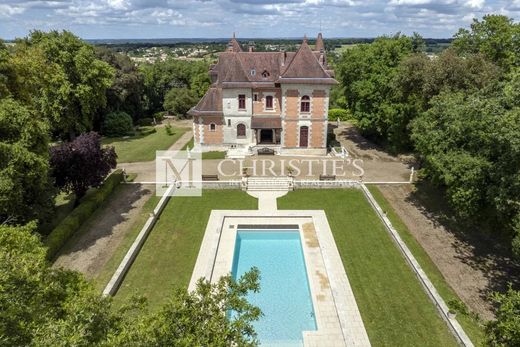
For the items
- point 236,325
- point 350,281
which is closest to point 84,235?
point 350,281

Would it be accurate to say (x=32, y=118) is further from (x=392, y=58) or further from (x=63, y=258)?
(x=392, y=58)

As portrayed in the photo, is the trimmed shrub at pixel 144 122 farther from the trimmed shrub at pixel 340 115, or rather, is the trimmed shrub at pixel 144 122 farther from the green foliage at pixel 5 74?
the green foliage at pixel 5 74

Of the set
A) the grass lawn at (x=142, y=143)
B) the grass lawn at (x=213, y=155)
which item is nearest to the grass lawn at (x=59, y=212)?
the grass lawn at (x=142, y=143)

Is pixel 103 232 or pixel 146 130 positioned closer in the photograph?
pixel 103 232

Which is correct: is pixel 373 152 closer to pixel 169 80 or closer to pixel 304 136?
pixel 304 136

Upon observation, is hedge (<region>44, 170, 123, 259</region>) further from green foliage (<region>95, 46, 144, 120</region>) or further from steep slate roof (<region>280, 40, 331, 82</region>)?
green foliage (<region>95, 46, 144, 120</region>)

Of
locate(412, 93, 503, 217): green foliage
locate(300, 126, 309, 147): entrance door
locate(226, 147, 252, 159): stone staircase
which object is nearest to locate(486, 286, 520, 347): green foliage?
locate(412, 93, 503, 217): green foliage

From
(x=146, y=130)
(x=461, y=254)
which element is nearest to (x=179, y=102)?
(x=146, y=130)
